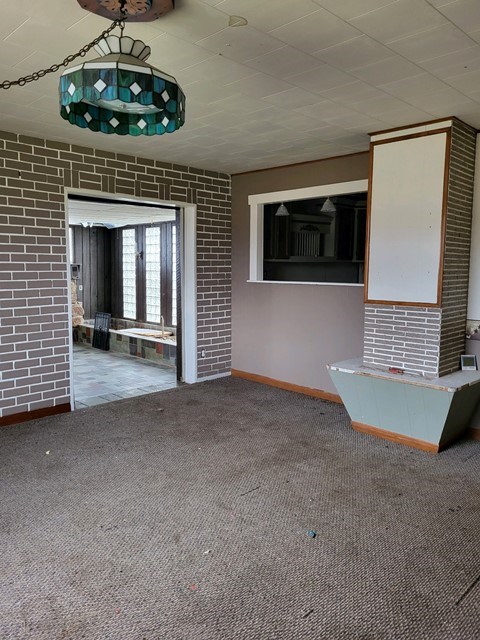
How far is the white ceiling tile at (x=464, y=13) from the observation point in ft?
6.45

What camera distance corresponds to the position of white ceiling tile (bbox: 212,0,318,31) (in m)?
1.98

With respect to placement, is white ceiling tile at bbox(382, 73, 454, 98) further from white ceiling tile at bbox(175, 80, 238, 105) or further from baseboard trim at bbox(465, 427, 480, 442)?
baseboard trim at bbox(465, 427, 480, 442)

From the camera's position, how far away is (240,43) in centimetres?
234

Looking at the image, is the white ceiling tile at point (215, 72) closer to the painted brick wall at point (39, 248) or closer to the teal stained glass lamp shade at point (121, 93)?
the teal stained glass lamp shade at point (121, 93)

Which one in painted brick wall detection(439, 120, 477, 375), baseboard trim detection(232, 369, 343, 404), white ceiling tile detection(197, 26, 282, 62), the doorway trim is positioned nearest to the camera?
white ceiling tile detection(197, 26, 282, 62)

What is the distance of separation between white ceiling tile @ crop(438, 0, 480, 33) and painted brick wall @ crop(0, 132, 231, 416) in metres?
3.43

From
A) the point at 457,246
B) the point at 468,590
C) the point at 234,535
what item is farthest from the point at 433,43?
the point at 234,535

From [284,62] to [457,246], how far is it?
2055 millimetres

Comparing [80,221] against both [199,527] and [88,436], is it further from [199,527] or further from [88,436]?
[199,527]

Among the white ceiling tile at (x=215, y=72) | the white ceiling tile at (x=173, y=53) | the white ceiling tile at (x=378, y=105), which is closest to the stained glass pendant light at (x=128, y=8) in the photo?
the white ceiling tile at (x=173, y=53)

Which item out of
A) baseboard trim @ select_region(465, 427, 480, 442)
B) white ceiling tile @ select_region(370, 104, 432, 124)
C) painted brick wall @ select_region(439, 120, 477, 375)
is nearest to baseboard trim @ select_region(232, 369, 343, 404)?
baseboard trim @ select_region(465, 427, 480, 442)

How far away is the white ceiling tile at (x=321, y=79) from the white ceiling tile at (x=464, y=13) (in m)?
0.70

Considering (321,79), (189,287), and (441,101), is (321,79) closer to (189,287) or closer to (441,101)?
(441,101)

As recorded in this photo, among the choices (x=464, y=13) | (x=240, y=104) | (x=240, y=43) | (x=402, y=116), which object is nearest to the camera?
(x=464, y=13)
